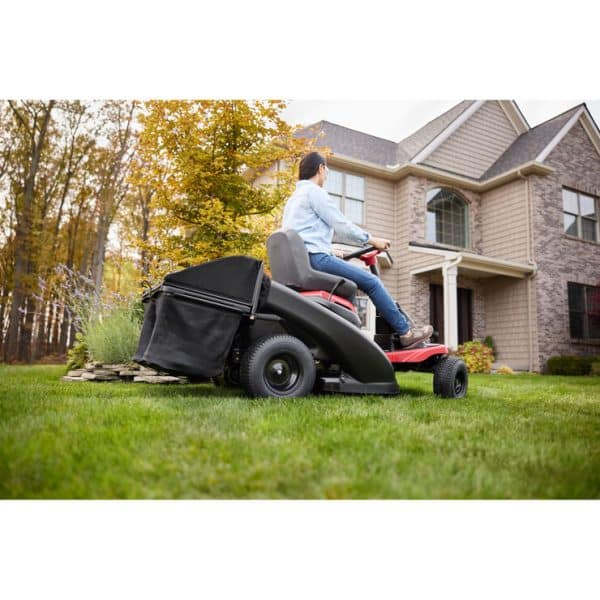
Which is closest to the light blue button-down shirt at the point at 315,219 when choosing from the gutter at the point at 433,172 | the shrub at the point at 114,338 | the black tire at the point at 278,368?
the black tire at the point at 278,368

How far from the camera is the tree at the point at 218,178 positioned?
4039mm

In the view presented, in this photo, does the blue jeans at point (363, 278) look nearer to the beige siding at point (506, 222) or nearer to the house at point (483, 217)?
the house at point (483, 217)

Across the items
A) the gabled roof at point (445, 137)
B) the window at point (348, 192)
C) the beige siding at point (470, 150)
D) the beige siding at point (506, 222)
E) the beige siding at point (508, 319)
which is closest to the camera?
the gabled roof at point (445, 137)

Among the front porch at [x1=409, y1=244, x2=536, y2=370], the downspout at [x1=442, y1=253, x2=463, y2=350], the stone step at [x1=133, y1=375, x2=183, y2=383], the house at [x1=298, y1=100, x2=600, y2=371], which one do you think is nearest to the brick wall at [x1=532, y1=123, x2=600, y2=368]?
the house at [x1=298, y1=100, x2=600, y2=371]

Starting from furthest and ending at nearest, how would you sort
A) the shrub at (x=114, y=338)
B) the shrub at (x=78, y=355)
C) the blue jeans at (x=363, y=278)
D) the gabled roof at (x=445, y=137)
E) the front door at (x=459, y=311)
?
the front door at (x=459, y=311) < the shrub at (x=78, y=355) < the shrub at (x=114, y=338) < the gabled roof at (x=445, y=137) < the blue jeans at (x=363, y=278)

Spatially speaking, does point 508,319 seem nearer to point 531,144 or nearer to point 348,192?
point 531,144

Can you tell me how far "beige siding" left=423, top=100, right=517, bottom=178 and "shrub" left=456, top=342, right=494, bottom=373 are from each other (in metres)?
2.35

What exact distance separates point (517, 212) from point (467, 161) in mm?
1373

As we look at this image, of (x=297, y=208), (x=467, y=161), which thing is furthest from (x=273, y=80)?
(x=467, y=161)

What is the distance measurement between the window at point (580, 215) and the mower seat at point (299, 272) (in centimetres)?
207

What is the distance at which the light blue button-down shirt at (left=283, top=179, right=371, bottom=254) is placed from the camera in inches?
97.7

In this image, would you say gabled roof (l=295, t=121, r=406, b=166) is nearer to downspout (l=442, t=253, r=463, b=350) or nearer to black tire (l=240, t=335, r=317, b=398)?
downspout (l=442, t=253, r=463, b=350)

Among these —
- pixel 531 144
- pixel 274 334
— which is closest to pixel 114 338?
pixel 274 334
